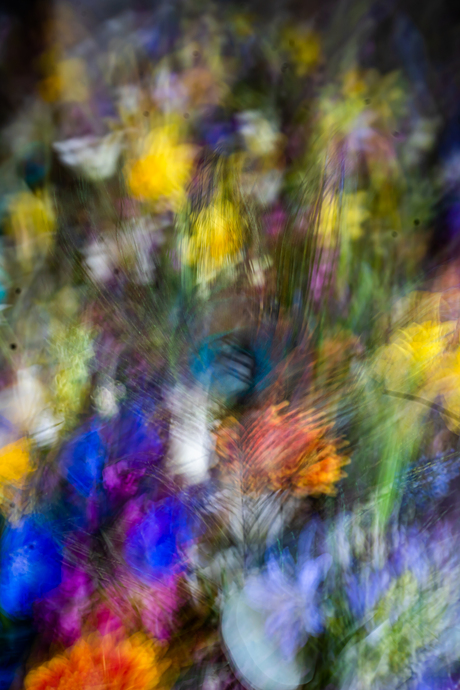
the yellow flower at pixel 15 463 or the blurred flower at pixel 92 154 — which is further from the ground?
the blurred flower at pixel 92 154

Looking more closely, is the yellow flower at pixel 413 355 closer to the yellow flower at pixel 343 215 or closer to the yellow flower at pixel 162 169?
the yellow flower at pixel 343 215

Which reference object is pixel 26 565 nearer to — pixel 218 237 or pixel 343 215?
pixel 218 237

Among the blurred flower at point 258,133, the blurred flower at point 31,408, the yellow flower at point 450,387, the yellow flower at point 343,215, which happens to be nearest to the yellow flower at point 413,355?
the yellow flower at point 450,387

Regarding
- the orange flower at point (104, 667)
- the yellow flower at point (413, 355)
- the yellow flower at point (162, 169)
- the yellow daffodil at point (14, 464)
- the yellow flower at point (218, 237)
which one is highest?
A: the yellow flower at point (162, 169)

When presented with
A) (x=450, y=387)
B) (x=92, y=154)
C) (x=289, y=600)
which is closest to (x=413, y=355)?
(x=450, y=387)

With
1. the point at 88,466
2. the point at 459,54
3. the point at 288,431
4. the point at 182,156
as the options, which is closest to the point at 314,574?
the point at 288,431

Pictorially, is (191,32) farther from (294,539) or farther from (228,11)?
(294,539)
